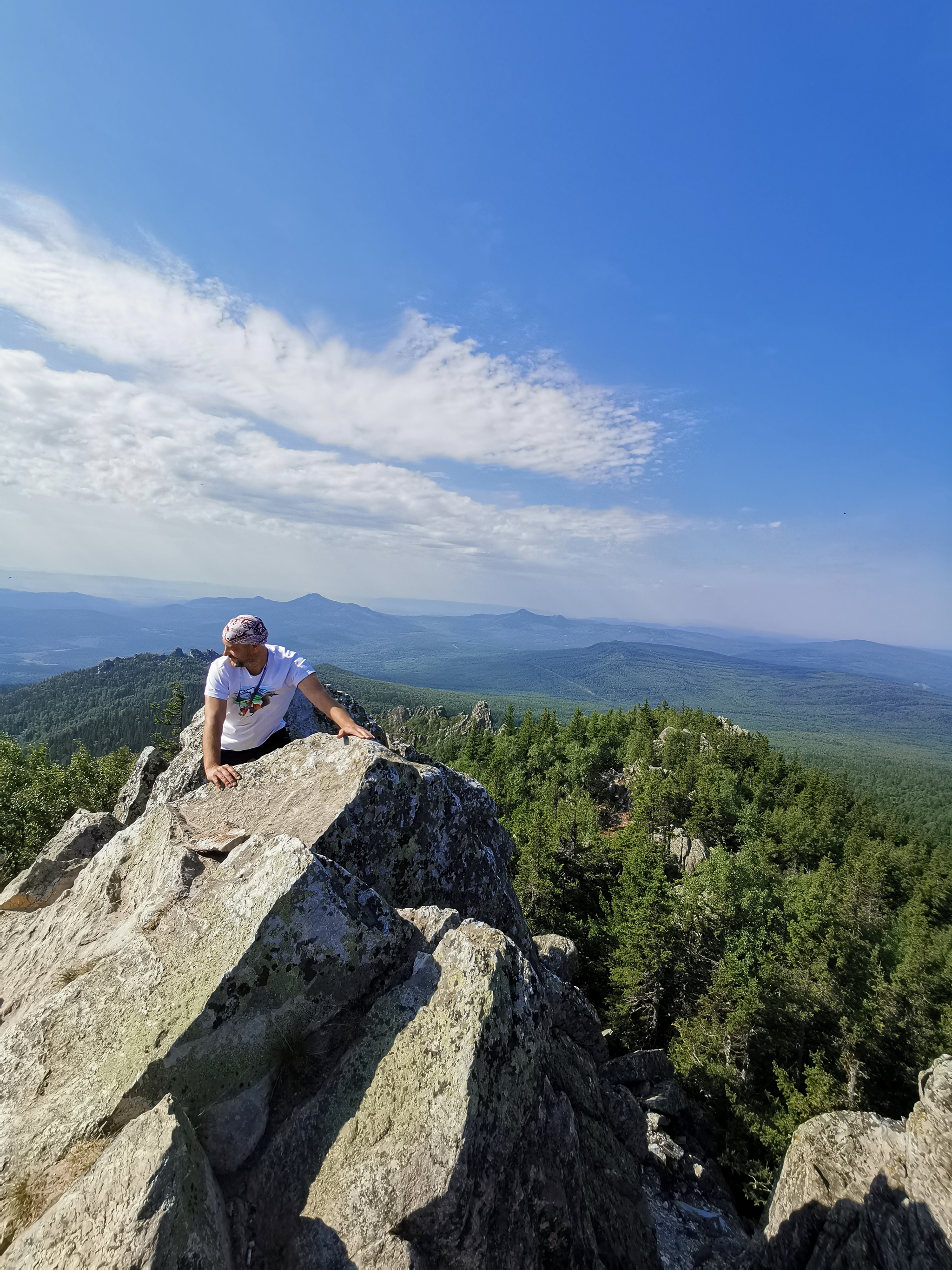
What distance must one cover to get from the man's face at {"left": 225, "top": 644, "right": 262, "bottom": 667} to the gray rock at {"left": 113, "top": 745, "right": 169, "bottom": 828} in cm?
1140

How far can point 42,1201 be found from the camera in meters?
5.17

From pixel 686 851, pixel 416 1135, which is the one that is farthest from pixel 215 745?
pixel 686 851

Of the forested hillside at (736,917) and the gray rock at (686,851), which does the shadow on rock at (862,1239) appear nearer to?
the forested hillside at (736,917)

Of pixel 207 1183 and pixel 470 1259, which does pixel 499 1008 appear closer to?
pixel 470 1259

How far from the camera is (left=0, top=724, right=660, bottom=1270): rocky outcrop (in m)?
5.33

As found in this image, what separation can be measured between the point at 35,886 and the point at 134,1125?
1266 cm

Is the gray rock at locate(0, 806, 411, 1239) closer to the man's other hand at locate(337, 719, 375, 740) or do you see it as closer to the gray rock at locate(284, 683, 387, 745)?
the man's other hand at locate(337, 719, 375, 740)

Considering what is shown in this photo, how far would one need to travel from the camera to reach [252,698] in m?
10.6

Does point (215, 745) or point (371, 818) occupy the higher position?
point (215, 745)

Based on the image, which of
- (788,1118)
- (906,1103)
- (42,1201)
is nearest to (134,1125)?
(42,1201)

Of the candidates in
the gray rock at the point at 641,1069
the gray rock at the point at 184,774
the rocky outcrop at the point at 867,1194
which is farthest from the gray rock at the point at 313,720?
the gray rock at the point at 641,1069

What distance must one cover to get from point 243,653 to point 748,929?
41.8 metres

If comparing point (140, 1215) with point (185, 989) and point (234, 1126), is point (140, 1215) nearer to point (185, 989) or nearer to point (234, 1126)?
point (234, 1126)

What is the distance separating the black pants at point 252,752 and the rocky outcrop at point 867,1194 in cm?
1741
